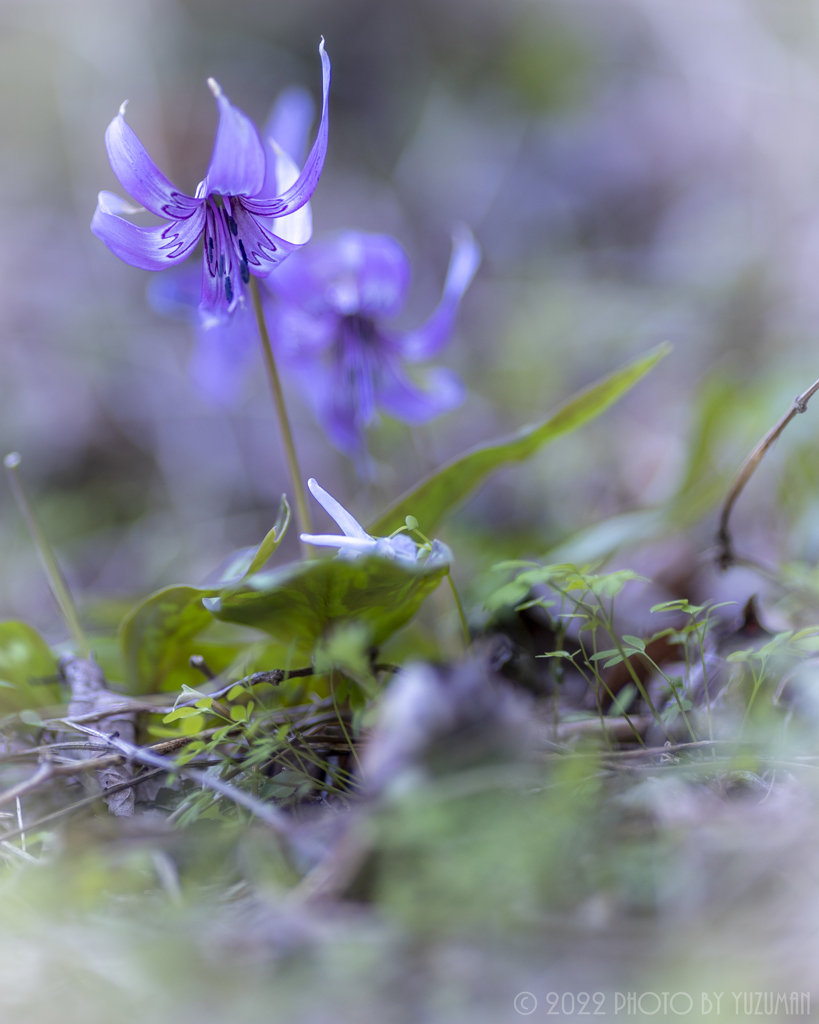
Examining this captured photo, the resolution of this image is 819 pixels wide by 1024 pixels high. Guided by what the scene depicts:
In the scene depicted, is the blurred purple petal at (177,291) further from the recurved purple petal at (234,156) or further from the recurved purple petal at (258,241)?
the recurved purple petal at (234,156)

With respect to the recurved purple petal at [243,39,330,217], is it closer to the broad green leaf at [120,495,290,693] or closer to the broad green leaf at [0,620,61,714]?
the broad green leaf at [120,495,290,693]

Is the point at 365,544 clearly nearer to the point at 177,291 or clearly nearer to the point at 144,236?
the point at 144,236

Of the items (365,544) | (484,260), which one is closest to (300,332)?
(365,544)

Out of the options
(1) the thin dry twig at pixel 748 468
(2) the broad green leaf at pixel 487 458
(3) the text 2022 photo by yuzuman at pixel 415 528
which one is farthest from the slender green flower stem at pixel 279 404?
(1) the thin dry twig at pixel 748 468

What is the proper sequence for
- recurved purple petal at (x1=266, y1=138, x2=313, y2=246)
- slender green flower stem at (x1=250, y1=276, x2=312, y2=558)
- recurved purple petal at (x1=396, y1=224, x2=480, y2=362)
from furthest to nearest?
recurved purple petal at (x1=396, y1=224, x2=480, y2=362) → slender green flower stem at (x1=250, y1=276, x2=312, y2=558) → recurved purple petal at (x1=266, y1=138, x2=313, y2=246)

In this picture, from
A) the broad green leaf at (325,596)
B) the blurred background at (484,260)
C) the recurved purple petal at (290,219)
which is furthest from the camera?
the blurred background at (484,260)

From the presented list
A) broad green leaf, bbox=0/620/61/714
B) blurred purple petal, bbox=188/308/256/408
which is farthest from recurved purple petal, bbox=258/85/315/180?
broad green leaf, bbox=0/620/61/714
